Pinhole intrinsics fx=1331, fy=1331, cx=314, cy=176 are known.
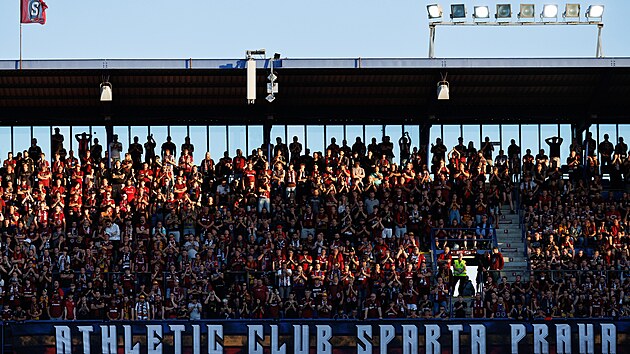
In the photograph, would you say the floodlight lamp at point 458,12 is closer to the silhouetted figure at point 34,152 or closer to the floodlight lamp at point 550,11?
the floodlight lamp at point 550,11

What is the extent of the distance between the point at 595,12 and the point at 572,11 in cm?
85

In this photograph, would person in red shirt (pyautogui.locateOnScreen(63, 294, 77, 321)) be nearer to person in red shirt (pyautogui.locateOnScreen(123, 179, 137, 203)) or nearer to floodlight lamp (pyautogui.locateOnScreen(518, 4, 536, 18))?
person in red shirt (pyautogui.locateOnScreen(123, 179, 137, 203))

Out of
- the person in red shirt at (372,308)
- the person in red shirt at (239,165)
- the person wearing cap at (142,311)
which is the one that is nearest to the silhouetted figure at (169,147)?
the person in red shirt at (239,165)

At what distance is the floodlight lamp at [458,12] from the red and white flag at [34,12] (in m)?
13.1

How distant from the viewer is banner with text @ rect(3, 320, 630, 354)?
35.3 m

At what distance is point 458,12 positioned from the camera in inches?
1689

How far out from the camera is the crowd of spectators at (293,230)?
36781 mm

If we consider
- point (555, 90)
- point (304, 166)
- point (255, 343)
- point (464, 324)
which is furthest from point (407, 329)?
point (555, 90)

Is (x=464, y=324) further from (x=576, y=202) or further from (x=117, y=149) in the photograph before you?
(x=117, y=149)

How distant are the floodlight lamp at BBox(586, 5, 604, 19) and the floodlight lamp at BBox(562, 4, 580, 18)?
39 cm

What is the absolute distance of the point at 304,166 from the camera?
42938 mm

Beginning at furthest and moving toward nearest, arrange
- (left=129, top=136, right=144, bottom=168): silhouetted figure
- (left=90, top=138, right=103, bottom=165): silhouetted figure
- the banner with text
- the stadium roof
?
(left=90, top=138, right=103, bottom=165): silhouetted figure, (left=129, top=136, right=144, bottom=168): silhouetted figure, the stadium roof, the banner with text

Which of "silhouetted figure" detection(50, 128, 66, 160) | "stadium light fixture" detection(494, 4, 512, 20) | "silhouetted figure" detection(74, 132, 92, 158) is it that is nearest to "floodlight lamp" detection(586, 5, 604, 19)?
"stadium light fixture" detection(494, 4, 512, 20)

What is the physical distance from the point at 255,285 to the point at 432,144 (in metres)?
11.3
